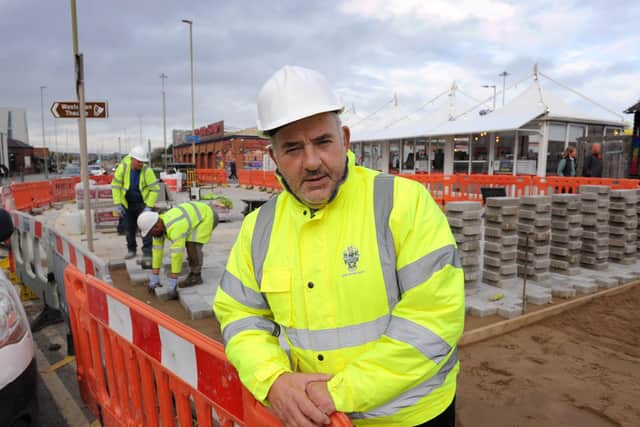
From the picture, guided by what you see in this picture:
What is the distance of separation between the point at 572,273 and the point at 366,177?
6.01m

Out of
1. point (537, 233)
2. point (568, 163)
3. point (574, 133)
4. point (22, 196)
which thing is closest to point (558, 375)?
point (537, 233)

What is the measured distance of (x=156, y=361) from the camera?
2.15 metres

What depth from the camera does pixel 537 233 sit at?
19.4 ft

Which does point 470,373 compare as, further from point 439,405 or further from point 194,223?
point 194,223

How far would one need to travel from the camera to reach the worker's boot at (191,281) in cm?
604

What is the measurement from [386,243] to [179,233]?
4.71 m

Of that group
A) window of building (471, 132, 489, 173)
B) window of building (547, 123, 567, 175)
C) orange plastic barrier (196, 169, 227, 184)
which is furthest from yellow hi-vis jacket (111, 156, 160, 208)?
orange plastic barrier (196, 169, 227, 184)

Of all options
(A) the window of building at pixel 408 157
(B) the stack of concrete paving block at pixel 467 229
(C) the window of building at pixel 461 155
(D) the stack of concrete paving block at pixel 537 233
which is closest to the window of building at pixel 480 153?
(C) the window of building at pixel 461 155

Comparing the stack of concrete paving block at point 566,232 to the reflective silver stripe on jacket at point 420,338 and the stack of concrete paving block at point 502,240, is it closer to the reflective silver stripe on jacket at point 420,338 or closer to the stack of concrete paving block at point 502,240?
the stack of concrete paving block at point 502,240

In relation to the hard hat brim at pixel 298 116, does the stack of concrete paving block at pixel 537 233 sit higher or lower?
lower

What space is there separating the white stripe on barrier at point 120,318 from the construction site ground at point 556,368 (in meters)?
2.22

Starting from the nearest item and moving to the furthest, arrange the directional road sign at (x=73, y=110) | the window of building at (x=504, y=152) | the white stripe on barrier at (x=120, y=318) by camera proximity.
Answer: the white stripe on barrier at (x=120, y=318)
the directional road sign at (x=73, y=110)
the window of building at (x=504, y=152)

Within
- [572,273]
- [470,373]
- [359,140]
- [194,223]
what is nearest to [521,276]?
[572,273]

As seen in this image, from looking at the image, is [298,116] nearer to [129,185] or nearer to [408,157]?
[129,185]
